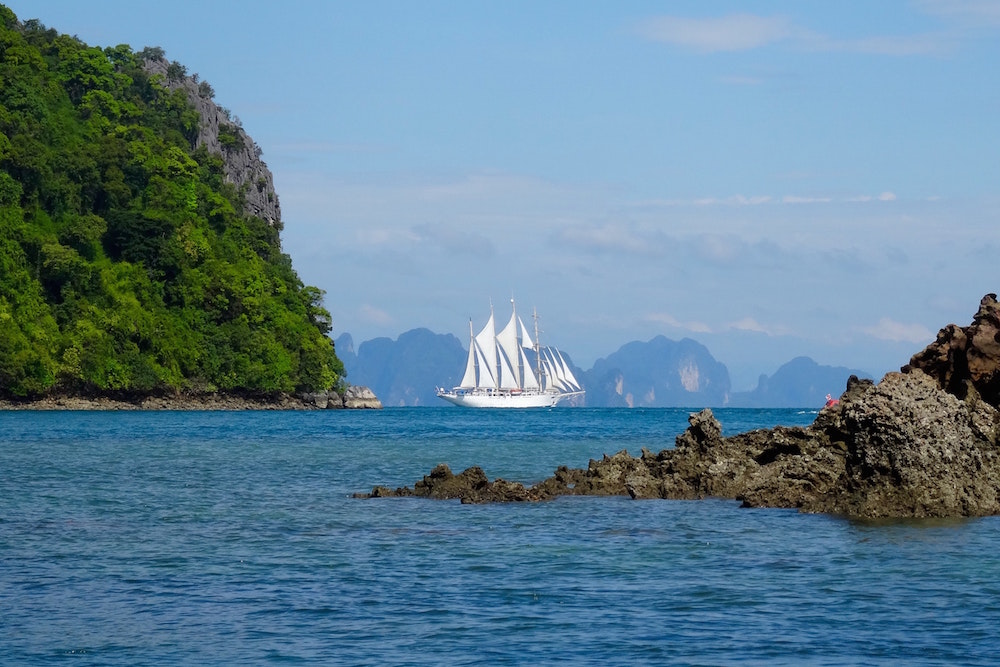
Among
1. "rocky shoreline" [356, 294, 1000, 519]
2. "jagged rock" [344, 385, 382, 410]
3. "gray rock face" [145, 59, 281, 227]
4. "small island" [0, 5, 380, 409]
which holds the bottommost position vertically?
"rocky shoreline" [356, 294, 1000, 519]

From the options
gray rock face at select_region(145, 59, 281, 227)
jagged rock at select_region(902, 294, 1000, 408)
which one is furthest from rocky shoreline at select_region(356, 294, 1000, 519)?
gray rock face at select_region(145, 59, 281, 227)

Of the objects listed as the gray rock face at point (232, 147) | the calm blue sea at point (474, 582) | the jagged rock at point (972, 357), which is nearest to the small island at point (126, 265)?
the gray rock face at point (232, 147)

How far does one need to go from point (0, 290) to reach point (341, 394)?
5174cm

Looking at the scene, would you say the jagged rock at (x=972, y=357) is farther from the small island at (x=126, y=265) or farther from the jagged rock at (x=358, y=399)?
the jagged rock at (x=358, y=399)

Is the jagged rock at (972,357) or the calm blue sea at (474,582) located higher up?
the jagged rock at (972,357)

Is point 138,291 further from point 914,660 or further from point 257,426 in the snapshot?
point 914,660

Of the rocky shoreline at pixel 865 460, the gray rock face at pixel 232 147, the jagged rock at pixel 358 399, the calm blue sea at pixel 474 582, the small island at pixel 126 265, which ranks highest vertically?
the gray rock face at pixel 232 147

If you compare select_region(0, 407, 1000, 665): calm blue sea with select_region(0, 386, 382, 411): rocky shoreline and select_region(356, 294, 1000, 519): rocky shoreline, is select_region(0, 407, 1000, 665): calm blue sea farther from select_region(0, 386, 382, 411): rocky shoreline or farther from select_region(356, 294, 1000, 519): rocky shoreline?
select_region(0, 386, 382, 411): rocky shoreline

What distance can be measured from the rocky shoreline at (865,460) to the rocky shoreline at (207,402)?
324ft

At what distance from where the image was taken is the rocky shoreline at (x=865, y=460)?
30203 mm

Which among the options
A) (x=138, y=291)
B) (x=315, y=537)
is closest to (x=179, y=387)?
(x=138, y=291)

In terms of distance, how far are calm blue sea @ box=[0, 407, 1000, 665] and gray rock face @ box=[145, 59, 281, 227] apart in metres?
149

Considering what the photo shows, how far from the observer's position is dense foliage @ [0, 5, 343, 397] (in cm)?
13088

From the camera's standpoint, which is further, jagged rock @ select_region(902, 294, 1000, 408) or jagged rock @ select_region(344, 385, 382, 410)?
jagged rock @ select_region(344, 385, 382, 410)
